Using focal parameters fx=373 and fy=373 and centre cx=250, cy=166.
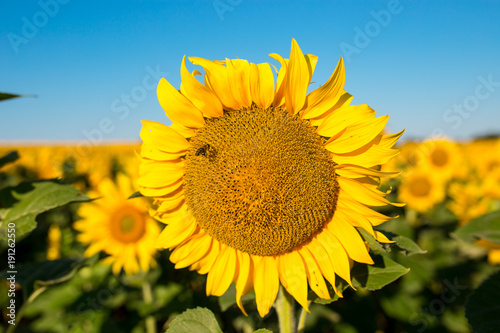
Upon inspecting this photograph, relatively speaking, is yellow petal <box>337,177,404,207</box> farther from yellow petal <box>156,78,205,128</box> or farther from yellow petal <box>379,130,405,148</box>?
yellow petal <box>156,78,205,128</box>

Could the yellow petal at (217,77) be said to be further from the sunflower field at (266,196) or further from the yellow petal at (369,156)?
the yellow petal at (369,156)

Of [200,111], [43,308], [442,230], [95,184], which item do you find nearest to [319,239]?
[200,111]

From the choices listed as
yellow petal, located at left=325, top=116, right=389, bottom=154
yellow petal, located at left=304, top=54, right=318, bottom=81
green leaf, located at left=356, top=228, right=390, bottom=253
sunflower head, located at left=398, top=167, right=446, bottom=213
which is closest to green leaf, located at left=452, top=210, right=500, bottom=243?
green leaf, located at left=356, top=228, right=390, bottom=253

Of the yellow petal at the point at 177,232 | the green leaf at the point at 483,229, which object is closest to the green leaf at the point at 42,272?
the yellow petal at the point at 177,232

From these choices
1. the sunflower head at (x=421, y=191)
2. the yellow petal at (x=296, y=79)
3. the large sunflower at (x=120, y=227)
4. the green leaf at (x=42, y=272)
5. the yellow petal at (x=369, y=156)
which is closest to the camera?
the yellow petal at (x=296, y=79)

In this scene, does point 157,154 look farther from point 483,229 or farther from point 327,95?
point 483,229

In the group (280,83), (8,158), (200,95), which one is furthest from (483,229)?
(8,158)

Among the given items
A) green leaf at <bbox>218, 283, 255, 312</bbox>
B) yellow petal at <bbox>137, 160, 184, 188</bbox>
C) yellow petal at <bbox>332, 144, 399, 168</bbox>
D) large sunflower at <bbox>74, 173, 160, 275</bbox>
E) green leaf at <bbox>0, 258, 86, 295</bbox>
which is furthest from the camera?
large sunflower at <bbox>74, 173, 160, 275</bbox>
